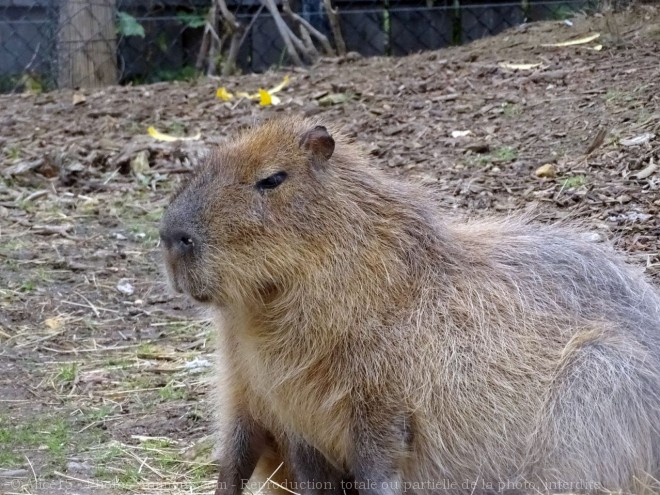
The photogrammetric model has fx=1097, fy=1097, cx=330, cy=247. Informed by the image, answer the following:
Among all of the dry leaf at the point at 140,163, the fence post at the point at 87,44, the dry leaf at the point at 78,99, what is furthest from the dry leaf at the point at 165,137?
the fence post at the point at 87,44

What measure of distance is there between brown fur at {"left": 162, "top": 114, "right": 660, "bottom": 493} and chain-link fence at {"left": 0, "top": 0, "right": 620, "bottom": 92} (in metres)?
6.60

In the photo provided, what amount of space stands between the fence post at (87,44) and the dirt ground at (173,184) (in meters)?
0.54

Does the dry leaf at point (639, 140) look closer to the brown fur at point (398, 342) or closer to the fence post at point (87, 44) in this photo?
the brown fur at point (398, 342)

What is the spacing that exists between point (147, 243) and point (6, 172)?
1.48 m

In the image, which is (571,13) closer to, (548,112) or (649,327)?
(548,112)

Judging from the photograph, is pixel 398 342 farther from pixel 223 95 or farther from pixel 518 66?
pixel 223 95

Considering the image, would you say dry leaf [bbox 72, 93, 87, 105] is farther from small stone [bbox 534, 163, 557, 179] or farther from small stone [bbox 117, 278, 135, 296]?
small stone [bbox 534, 163, 557, 179]

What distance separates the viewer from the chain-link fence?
31.8 ft

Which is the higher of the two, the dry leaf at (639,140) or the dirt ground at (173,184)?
the dry leaf at (639,140)

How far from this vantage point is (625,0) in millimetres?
7867

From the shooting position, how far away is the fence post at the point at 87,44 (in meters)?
9.41

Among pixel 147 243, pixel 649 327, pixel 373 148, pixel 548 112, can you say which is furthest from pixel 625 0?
pixel 649 327

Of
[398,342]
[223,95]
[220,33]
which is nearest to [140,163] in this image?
[223,95]

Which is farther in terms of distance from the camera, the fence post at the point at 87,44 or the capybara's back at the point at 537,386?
the fence post at the point at 87,44
